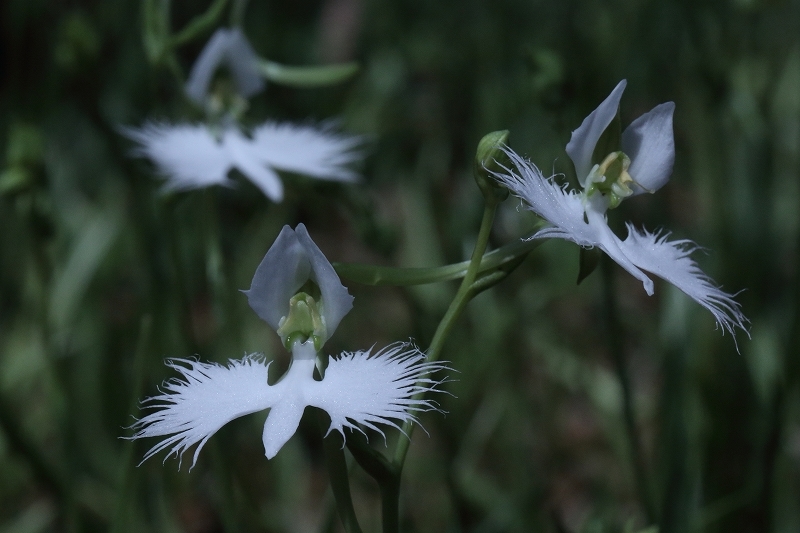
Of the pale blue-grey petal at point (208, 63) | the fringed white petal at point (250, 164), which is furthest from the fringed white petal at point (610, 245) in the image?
the pale blue-grey petal at point (208, 63)

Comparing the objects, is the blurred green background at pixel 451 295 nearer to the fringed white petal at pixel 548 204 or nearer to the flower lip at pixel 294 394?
the flower lip at pixel 294 394

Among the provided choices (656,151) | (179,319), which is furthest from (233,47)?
(656,151)

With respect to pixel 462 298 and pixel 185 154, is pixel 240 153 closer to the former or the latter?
pixel 185 154

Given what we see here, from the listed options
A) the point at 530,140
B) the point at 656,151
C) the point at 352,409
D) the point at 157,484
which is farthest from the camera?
the point at 530,140

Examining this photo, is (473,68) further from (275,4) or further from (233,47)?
(233,47)

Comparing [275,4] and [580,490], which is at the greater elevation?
[275,4]

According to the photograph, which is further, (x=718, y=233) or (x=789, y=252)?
(x=789, y=252)

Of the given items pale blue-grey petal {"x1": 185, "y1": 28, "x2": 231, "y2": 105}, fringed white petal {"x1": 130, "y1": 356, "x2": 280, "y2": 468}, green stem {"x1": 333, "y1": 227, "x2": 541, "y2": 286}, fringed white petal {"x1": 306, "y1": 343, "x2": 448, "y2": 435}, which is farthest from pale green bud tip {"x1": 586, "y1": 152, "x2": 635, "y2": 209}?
pale blue-grey petal {"x1": 185, "y1": 28, "x2": 231, "y2": 105}

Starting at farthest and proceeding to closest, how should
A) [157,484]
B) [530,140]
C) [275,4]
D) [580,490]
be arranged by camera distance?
1. [275,4]
2. [530,140]
3. [580,490]
4. [157,484]
